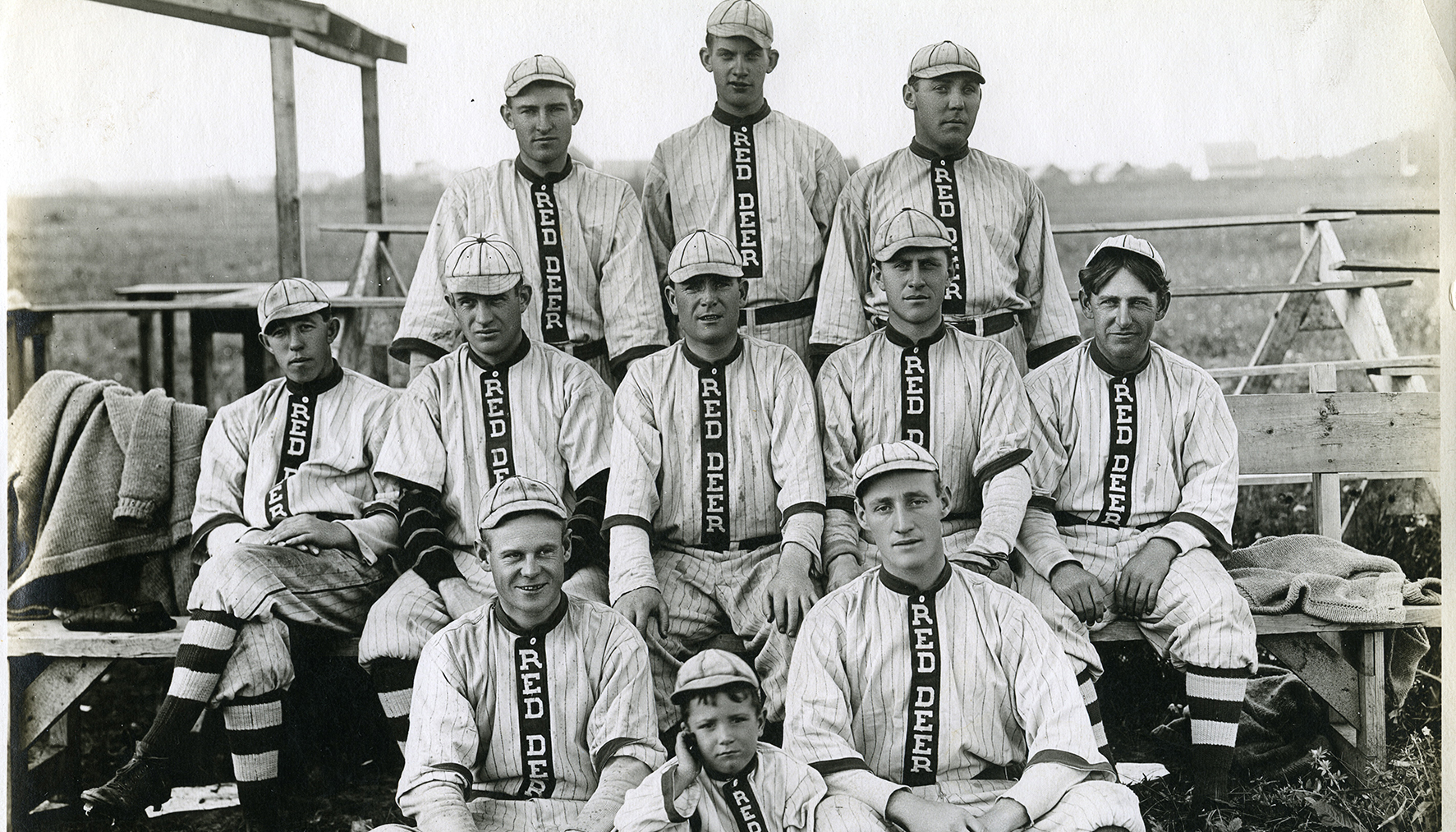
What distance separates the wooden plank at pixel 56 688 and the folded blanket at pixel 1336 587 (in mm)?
3631

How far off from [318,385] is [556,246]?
36.1 inches

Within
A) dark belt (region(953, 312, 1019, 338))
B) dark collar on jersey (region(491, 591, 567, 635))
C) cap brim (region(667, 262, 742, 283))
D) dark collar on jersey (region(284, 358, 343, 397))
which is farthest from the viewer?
dark belt (region(953, 312, 1019, 338))

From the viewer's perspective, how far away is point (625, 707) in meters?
3.29

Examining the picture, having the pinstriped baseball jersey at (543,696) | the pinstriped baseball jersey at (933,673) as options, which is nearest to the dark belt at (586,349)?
the pinstriped baseball jersey at (543,696)

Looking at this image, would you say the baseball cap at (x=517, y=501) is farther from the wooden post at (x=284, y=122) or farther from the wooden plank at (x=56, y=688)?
the wooden post at (x=284, y=122)

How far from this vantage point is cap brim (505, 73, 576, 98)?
13.9 ft

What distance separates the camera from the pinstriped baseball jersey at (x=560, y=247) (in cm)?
437

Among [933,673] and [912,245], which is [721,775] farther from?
[912,245]

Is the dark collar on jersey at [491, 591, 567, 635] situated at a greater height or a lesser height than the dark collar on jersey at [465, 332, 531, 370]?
lesser

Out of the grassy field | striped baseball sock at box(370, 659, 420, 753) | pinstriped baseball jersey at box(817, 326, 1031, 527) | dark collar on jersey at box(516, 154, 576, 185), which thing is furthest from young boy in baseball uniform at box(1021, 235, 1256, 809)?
striped baseball sock at box(370, 659, 420, 753)

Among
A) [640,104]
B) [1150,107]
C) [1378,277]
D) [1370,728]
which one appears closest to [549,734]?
[640,104]

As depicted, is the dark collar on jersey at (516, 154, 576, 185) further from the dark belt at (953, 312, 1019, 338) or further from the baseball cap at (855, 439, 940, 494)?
the baseball cap at (855, 439, 940, 494)

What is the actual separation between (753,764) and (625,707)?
373 mm

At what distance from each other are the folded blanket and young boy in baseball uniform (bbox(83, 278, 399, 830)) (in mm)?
2721
